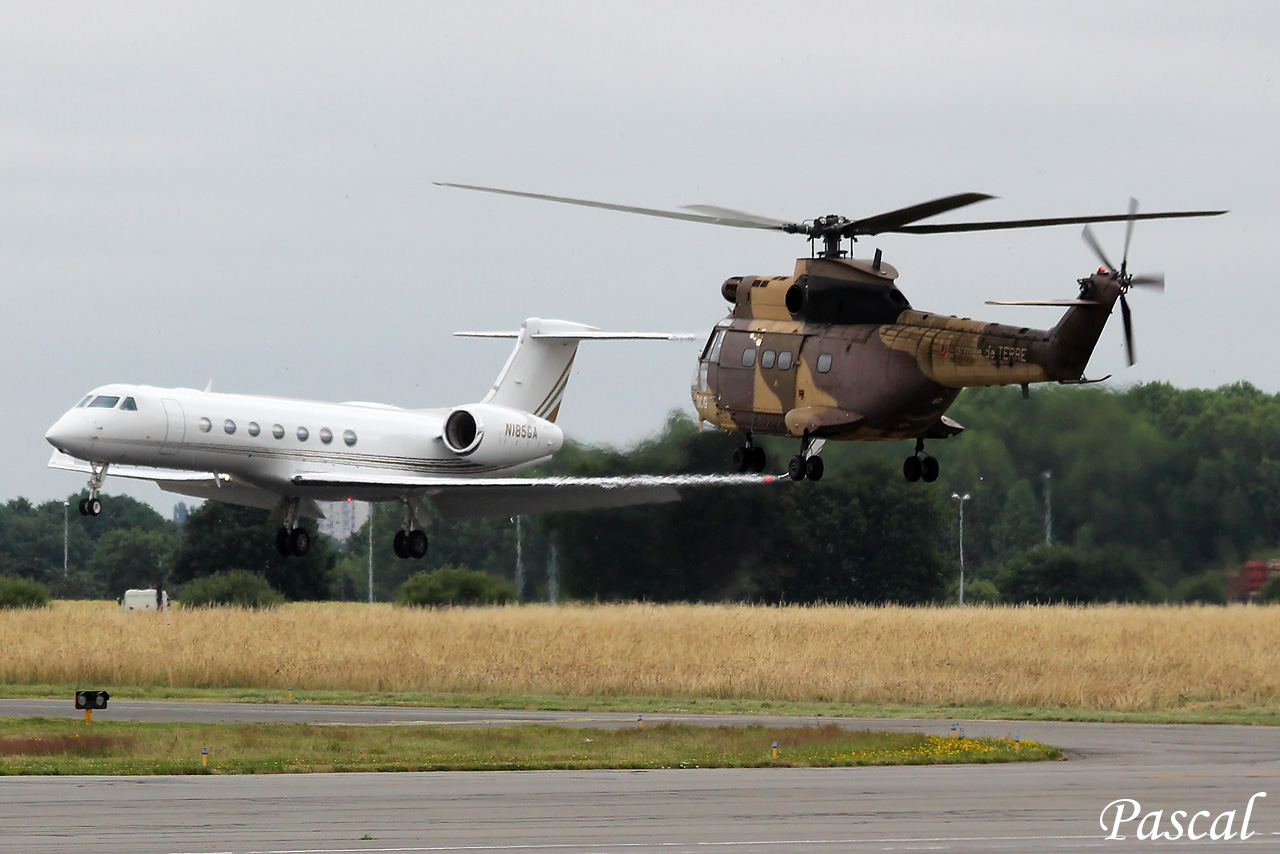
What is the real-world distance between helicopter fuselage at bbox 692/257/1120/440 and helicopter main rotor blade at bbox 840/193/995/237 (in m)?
0.57

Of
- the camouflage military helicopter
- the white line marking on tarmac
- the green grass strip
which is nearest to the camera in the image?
the white line marking on tarmac

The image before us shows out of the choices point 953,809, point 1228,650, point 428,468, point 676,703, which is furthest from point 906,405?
point 428,468

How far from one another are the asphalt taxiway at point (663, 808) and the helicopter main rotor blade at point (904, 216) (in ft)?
24.3

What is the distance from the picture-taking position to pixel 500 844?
20.6m

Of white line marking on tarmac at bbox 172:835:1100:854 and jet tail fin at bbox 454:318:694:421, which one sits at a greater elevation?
jet tail fin at bbox 454:318:694:421

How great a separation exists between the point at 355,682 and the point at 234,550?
29.9 m

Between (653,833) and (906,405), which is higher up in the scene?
(906,405)

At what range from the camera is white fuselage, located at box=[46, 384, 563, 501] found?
4488 cm

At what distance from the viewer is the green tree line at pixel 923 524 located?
160 ft

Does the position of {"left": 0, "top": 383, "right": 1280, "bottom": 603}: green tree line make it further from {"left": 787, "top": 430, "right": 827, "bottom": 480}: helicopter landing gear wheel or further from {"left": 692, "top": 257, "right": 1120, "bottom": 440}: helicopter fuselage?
{"left": 787, "top": 430, "right": 827, "bottom": 480}: helicopter landing gear wheel

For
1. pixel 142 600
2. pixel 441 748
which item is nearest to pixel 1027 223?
pixel 441 748

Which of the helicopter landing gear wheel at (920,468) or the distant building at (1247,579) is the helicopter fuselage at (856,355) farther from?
the distant building at (1247,579)

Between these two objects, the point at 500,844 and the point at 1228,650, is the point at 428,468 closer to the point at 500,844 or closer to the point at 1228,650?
the point at 1228,650

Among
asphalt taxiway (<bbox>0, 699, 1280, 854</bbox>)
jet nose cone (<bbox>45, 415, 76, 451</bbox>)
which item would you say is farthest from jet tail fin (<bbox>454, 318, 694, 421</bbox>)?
asphalt taxiway (<bbox>0, 699, 1280, 854</bbox>)
